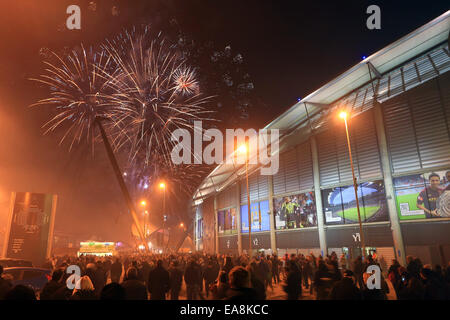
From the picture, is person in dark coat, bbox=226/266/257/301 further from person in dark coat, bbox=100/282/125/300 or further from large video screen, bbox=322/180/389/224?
large video screen, bbox=322/180/389/224

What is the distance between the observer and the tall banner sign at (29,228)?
72.8ft

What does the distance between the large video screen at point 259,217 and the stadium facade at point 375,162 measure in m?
0.22

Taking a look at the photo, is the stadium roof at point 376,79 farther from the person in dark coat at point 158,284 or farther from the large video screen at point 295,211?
the person in dark coat at point 158,284

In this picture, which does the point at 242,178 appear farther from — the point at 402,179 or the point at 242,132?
the point at 402,179

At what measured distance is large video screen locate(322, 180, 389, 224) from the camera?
2372 centimetres

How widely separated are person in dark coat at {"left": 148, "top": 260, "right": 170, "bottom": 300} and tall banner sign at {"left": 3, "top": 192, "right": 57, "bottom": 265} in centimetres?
1958

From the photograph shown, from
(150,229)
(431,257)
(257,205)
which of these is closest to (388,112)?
(431,257)

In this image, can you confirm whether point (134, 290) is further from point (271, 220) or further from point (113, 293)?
point (271, 220)

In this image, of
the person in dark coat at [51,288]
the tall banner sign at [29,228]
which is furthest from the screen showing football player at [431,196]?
the tall banner sign at [29,228]

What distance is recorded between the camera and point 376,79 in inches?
1023

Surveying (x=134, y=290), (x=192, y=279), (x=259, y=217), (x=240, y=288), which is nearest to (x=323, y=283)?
(x=240, y=288)

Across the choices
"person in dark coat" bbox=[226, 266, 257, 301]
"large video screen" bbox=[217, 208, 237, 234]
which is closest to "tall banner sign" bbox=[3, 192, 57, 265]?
"large video screen" bbox=[217, 208, 237, 234]

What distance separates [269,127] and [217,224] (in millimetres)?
20576
